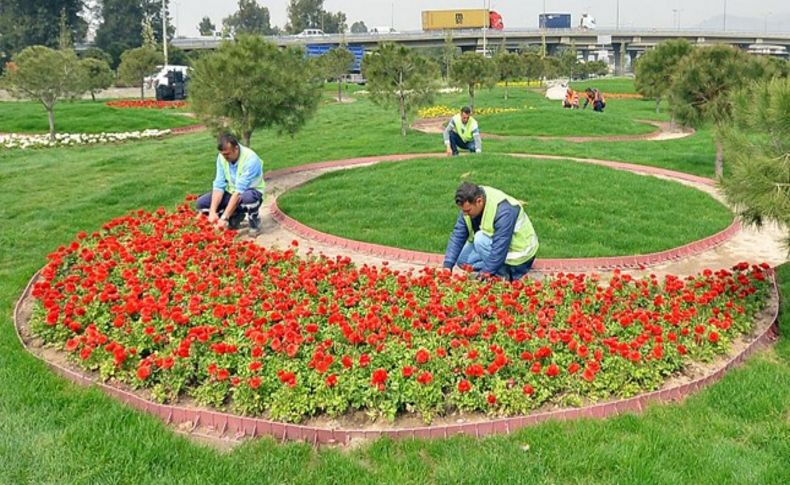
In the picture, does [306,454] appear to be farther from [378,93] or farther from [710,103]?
[378,93]

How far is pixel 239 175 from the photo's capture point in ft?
27.6

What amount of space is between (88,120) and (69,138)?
4.06m

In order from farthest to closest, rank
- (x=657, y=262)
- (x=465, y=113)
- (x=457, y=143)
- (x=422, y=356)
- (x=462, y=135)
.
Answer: (x=457, y=143)
(x=462, y=135)
(x=465, y=113)
(x=657, y=262)
(x=422, y=356)

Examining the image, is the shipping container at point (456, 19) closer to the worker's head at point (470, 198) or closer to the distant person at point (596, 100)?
the distant person at point (596, 100)

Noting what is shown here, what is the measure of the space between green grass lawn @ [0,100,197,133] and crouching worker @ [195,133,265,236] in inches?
625

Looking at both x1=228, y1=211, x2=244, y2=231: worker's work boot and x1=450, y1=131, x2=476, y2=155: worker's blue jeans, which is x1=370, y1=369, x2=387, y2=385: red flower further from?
x1=450, y1=131, x2=476, y2=155: worker's blue jeans

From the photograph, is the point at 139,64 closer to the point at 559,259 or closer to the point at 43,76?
the point at 43,76

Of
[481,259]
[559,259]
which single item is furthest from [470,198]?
[559,259]

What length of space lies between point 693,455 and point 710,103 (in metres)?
10.8

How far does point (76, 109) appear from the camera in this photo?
2714cm

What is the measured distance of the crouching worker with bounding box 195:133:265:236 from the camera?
8297mm

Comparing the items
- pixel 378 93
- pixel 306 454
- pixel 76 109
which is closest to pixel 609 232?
pixel 306 454

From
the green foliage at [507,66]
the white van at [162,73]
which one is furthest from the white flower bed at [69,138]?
the green foliage at [507,66]

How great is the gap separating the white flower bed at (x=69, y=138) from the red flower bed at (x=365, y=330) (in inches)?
565
